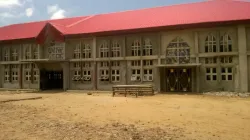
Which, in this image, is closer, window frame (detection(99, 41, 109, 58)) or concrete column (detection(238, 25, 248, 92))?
concrete column (detection(238, 25, 248, 92))

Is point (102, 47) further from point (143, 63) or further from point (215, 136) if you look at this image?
point (215, 136)

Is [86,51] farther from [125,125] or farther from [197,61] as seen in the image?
[125,125]

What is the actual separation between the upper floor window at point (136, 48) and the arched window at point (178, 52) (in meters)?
2.68

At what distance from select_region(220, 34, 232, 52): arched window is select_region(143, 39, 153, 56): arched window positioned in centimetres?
598

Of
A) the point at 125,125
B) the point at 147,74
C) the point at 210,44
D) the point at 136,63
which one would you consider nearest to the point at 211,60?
the point at 210,44

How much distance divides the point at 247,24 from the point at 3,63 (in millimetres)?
25878

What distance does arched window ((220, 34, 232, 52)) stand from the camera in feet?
69.0

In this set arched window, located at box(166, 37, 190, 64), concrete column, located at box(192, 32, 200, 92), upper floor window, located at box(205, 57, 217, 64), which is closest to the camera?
upper floor window, located at box(205, 57, 217, 64)

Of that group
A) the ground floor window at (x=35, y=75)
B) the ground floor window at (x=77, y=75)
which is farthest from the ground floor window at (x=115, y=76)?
the ground floor window at (x=35, y=75)

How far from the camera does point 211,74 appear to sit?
70.2 feet

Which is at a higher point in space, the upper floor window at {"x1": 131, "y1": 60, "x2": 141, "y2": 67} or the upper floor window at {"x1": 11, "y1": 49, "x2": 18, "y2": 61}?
the upper floor window at {"x1": 11, "y1": 49, "x2": 18, "y2": 61}

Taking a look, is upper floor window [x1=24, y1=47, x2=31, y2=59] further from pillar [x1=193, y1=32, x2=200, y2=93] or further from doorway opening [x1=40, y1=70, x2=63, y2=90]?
pillar [x1=193, y1=32, x2=200, y2=93]

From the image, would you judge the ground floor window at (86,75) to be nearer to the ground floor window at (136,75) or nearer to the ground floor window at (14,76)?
the ground floor window at (136,75)

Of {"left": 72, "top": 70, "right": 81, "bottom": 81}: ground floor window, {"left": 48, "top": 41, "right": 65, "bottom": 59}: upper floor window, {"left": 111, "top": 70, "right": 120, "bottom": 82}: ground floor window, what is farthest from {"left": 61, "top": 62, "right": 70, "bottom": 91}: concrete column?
{"left": 111, "top": 70, "right": 120, "bottom": 82}: ground floor window
